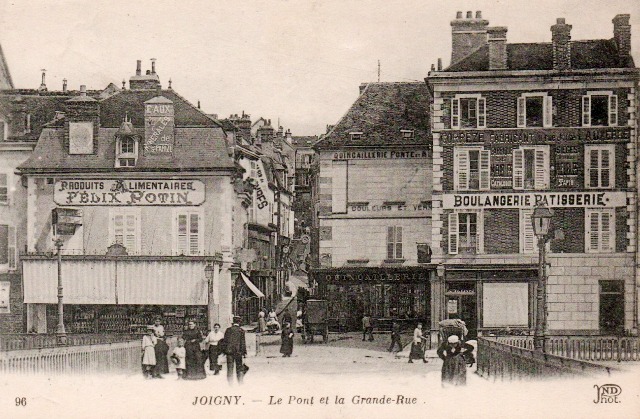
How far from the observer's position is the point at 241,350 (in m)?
18.5

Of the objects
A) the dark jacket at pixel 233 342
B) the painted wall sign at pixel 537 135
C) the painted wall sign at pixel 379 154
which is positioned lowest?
the dark jacket at pixel 233 342

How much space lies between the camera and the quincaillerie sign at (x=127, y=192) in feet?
80.9

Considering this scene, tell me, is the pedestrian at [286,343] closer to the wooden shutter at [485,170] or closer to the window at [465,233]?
the window at [465,233]

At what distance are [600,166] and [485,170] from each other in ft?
8.93

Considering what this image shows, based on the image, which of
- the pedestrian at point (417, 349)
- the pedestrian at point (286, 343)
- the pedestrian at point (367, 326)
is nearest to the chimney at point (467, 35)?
the pedestrian at point (417, 349)

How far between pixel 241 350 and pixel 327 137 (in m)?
12.0

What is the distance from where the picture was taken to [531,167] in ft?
81.5

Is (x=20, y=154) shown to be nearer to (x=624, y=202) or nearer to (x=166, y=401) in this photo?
(x=166, y=401)

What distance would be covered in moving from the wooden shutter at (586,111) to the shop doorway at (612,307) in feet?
12.1

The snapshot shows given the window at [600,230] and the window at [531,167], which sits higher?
the window at [531,167]

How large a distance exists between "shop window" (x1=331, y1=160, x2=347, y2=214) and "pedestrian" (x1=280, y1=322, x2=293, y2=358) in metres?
5.61

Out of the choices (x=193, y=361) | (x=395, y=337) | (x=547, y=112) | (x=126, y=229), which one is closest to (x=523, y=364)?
(x=193, y=361)

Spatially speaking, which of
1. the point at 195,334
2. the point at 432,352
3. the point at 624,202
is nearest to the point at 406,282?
the point at 432,352

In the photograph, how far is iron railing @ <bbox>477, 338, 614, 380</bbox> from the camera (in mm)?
16062
